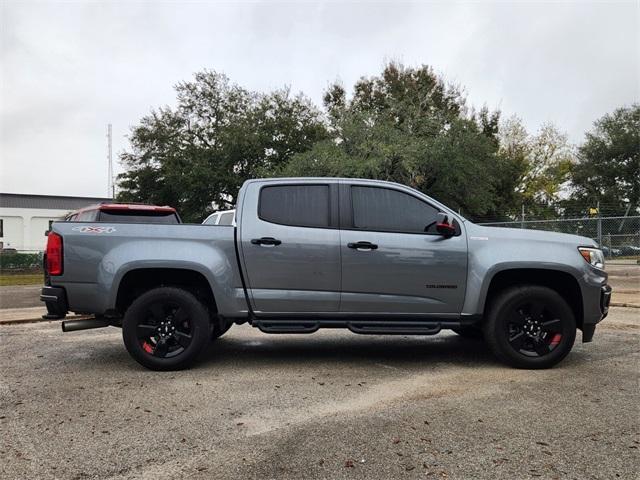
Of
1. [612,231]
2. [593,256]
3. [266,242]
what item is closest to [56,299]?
[266,242]

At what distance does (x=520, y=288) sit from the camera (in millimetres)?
5609

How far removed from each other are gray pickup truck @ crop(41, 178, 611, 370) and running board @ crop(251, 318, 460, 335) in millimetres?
11

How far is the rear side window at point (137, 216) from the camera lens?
9867 millimetres

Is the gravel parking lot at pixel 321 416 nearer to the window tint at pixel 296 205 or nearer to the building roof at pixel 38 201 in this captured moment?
the window tint at pixel 296 205

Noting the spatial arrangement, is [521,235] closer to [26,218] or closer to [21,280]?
[21,280]

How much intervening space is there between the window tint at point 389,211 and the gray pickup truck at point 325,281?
0.07 m

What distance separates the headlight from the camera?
→ 570 cm

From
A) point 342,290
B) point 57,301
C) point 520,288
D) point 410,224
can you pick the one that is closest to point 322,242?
point 342,290

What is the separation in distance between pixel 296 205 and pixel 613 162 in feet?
163

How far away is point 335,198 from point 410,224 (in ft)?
2.79

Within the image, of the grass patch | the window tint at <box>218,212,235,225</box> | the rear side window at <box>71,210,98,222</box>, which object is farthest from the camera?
the grass patch

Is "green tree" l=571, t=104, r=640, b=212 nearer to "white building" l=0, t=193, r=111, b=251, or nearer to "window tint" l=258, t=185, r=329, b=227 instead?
"window tint" l=258, t=185, r=329, b=227

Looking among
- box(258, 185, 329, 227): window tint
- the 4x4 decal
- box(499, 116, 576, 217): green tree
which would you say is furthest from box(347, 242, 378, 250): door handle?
box(499, 116, 576, 217): green tree

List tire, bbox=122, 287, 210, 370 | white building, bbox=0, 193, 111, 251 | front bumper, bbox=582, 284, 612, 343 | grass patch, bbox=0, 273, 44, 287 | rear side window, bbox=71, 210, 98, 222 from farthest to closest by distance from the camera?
1. white building, bbox=0, 193, 111, 251
2. grass patch, bbox=0, 273, 44, 287
3. rear side window, bbox=71, 210, 98, 222
4. front bumper, bbox=582, 284, 612, 343
5. tire, bbox=122, 287, 210, 370
